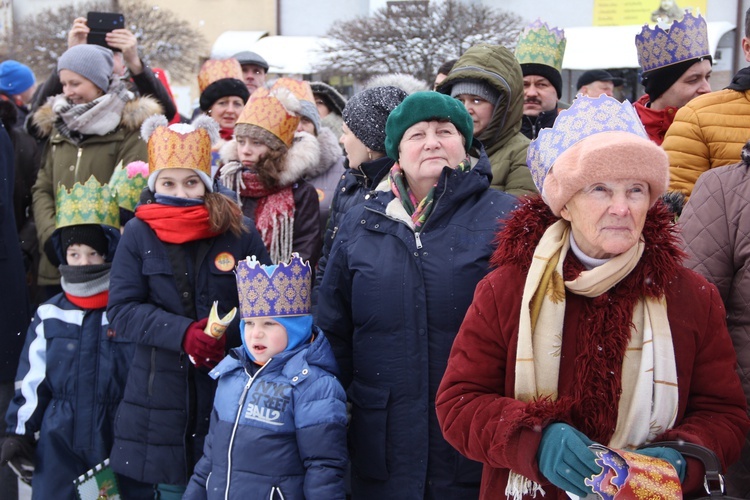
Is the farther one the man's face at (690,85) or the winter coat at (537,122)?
the winter coat at (537,122)

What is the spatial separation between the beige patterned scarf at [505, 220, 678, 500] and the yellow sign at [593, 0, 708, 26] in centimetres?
1692

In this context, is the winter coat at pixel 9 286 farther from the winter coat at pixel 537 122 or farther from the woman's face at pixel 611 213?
the woman's face at pixel 611 213

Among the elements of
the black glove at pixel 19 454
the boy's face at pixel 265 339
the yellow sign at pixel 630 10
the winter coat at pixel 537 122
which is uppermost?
the yellow sign at pixel 630 10

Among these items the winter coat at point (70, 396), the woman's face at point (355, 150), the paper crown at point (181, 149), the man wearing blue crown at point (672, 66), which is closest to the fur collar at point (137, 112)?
the paper crown at point (181, 149)

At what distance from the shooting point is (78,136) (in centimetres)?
490

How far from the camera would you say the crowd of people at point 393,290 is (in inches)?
82.7

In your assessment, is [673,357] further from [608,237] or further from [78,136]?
[78,136]

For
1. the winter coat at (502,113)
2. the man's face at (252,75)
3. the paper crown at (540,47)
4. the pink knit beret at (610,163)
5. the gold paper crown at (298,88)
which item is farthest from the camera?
the man's face at (252,75)

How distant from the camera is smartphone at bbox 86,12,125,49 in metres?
5.49

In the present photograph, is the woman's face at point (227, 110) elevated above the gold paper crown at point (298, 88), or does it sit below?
below

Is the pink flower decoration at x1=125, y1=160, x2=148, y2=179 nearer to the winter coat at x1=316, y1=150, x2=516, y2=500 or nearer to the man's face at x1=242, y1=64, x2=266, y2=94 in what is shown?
the winter coat at x1=316, y1=150, x2=516, y2=500

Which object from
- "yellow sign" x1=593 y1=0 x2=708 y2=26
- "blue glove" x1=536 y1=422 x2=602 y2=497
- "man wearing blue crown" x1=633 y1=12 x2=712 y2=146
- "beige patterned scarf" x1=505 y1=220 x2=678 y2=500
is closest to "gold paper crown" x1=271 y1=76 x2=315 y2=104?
"man wearing blue crown" x1=633 y1=12 x2=712 y2=146

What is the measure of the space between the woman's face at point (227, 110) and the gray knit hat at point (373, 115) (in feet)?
6.97

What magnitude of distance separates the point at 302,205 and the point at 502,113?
1.31 meters
